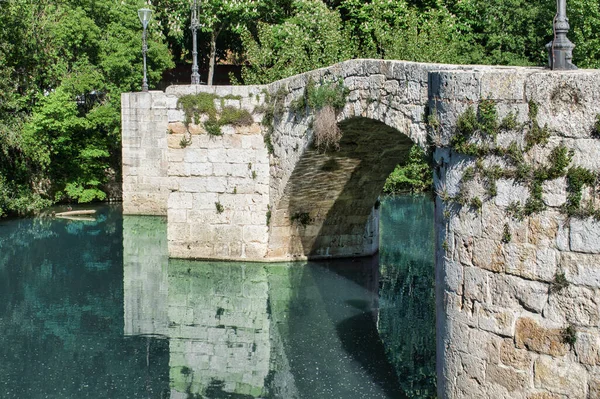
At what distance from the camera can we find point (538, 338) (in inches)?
242

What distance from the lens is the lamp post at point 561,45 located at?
618 centimetres

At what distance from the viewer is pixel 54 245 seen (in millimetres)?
15844

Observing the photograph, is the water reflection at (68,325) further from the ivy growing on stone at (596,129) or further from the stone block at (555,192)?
the ivy growing on stone at (596,129)

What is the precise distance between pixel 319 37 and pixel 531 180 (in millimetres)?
14665

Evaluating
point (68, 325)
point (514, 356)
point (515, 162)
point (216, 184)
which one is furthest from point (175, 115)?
point (514, 356)

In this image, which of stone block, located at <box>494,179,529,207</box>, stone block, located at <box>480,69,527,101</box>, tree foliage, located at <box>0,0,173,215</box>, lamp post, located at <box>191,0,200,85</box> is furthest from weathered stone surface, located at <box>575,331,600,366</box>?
tree foliage, located at <box>0,0,173,215</box>

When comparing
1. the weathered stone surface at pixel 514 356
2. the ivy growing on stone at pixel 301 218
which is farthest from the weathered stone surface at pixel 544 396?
the ivy growing on stone at pixel 301 218

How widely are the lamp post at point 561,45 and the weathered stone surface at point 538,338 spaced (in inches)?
70.6

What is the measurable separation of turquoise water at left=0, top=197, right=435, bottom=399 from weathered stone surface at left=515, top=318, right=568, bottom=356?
2.25 metres

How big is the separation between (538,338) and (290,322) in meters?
5.09

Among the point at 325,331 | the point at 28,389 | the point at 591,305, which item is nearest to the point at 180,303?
the point at 325,331

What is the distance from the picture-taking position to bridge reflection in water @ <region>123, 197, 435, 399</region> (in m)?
8.84

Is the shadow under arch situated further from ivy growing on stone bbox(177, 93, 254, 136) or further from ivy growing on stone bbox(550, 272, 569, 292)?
ivy growing on stone bbox(550, 272, 569, 292)

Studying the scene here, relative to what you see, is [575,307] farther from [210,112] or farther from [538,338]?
[210,112]
